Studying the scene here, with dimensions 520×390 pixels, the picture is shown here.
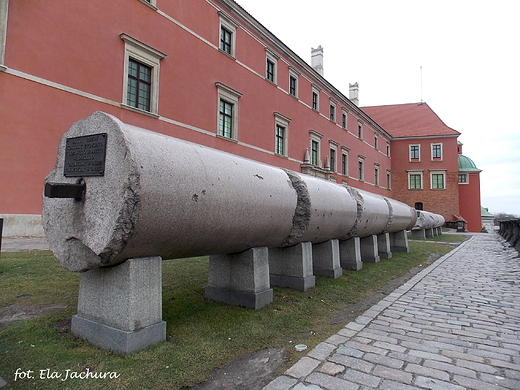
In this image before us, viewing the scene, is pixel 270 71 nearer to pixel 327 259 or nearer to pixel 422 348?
pixel 327 259

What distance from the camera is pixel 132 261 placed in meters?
2.74

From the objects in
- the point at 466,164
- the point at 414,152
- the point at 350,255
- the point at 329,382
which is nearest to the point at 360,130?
the point at 414,152

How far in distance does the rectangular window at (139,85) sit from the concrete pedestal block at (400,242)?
1108cm

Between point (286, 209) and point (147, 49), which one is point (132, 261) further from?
point (147, 49)

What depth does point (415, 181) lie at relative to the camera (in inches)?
1682

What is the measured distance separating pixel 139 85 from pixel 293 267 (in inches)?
478

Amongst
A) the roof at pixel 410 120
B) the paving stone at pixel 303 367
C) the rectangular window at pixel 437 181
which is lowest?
the paving stone at pixel 303 367

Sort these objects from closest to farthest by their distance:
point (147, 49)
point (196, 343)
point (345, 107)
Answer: point (196, 343), point (147, 49), point (345, 107)

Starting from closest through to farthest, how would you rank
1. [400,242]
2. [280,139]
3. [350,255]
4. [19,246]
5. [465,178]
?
[350,255] < [19,246] < [400,242] < [280,139] < [465,178]

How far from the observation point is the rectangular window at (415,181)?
139 ft

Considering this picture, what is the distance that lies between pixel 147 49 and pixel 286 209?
41.7 ft

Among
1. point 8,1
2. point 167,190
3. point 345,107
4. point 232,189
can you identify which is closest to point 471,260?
point 232,189

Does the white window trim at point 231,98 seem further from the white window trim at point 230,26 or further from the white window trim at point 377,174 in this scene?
the white window trim at point 377,174

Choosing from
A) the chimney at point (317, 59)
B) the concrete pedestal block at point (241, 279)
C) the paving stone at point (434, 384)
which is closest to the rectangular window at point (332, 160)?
the chimney at point (317, 59)
